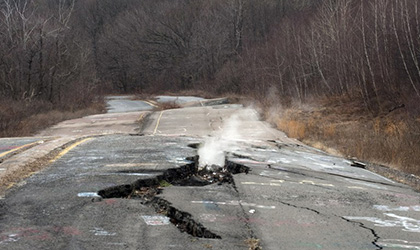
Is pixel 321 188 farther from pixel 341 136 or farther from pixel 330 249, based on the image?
pixel 341 136

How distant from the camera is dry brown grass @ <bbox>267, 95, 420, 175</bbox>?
14.8m

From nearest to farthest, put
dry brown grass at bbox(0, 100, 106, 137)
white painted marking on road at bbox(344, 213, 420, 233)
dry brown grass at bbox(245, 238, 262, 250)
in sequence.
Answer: dry brown grass at bbox(245, 238, 262, 250), white painted marking on road at bbox(344, 213, 420, 233), dry brown grass at bbox(0, 100, 106, 137)

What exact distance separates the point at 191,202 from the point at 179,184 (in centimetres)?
132

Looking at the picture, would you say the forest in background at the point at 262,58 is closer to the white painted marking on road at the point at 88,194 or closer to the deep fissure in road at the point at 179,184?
the deep fissure in road at the point at 179,184

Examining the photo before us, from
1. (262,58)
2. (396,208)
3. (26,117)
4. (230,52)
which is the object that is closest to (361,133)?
(396,208)

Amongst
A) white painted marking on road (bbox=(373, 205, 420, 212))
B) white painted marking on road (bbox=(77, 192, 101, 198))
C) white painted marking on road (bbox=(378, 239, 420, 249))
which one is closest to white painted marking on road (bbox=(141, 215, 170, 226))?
white painted marking on road (bbox=(77, 192, 101, 198))

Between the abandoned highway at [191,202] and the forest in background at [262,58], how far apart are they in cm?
972

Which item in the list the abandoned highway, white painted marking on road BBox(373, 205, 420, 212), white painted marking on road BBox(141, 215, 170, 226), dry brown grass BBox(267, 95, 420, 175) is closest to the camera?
the abandoned highway

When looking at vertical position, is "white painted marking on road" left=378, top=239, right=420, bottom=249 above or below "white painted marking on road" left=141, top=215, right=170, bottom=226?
below

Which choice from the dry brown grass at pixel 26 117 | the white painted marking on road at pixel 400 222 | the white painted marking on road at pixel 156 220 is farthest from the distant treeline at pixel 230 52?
the white painted marking on road at pixel 156 220

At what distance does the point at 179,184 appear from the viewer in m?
7.39

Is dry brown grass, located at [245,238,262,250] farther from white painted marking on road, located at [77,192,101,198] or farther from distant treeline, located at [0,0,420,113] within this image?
distant treeline, located at [0,0,420,113]

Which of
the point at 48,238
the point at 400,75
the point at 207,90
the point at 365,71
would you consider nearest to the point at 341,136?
the point at 400,75

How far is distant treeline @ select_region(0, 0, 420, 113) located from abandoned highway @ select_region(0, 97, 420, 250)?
1467 centimetres
